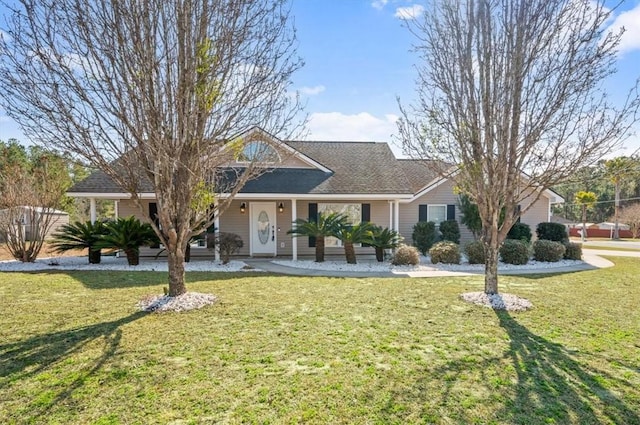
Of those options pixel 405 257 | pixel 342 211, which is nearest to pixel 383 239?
pixel 405 257

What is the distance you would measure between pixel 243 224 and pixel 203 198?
917 centimetres

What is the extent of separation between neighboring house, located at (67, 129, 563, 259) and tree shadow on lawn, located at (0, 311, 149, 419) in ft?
28.5

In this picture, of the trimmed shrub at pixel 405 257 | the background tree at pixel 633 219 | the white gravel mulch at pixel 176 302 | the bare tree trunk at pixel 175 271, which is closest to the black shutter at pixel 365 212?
the trimmed shrub at pixel 405 257

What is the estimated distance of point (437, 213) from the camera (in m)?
18.4

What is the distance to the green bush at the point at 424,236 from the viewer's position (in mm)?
16188

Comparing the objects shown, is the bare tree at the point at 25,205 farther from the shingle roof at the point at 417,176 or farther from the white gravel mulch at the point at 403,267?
the shingle roof at the point at 417,176

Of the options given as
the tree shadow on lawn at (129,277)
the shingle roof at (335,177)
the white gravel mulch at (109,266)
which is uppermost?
the shingle roof at (335,177)

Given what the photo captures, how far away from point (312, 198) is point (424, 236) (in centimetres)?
503

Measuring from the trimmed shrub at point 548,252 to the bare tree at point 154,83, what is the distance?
1146cm

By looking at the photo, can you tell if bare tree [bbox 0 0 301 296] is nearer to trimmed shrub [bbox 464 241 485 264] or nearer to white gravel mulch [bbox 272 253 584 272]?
white gravel mulch [bbox 272 253 584 272]

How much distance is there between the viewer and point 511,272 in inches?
467

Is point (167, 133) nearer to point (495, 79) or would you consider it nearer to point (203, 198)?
point (203, 198)

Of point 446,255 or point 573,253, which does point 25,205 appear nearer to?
point 446,255

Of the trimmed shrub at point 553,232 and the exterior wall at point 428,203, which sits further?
the exterior wall at point 428,203
